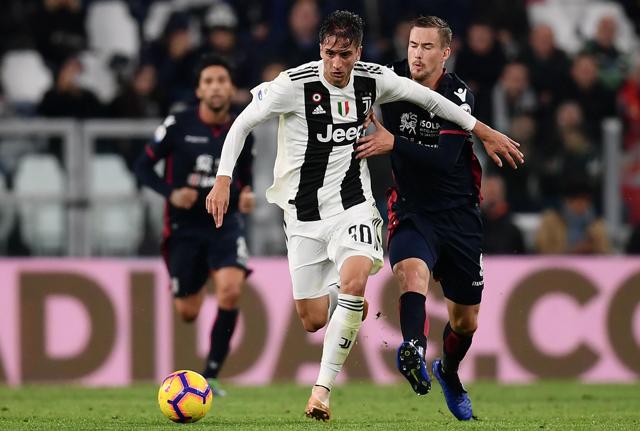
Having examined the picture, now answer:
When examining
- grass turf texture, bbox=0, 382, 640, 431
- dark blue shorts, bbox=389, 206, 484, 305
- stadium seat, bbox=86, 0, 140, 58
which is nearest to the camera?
grass turf texture, bbox=0, 382, 640, 431

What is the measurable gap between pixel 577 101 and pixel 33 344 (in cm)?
698

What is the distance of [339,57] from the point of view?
8.44 meters

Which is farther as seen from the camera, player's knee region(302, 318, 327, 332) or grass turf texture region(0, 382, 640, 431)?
player's knee region(302, 318, 327, 332)

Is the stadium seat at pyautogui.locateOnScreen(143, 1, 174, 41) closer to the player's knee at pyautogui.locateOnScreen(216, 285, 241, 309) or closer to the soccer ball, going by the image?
the player's knee at pyautogui.locateOnScreen(216, 285, 241, 309)

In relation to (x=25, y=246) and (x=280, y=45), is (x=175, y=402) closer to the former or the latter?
(x=25, y=246)

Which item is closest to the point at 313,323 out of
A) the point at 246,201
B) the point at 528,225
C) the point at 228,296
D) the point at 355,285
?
the point at 355,285

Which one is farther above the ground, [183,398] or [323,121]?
[323,121]

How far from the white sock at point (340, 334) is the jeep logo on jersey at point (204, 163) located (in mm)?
3410

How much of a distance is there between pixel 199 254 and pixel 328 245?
3.18 m

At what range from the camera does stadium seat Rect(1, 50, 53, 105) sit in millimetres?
16297

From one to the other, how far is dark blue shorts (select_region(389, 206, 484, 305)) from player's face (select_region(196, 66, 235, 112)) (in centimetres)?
323

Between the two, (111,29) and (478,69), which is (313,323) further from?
(111,29)

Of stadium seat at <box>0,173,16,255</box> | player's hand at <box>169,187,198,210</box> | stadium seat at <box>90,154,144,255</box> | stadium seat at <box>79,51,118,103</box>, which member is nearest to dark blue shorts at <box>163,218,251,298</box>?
player's hand at <box>169,187,198,210</box>

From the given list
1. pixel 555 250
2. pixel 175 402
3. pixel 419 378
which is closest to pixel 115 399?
pixel 175 402
